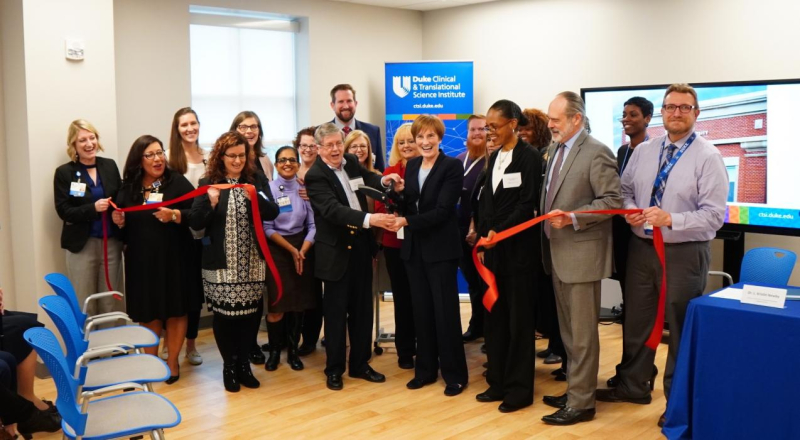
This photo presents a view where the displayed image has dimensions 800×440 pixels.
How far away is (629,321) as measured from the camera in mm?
4508

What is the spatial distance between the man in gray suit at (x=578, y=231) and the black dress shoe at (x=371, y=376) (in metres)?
1.23

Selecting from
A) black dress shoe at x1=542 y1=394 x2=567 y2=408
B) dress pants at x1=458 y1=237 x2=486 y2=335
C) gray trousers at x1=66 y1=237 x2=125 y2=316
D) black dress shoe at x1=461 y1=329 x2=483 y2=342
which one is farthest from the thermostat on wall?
black dress shoe at x1=542 y1=394 x2=567 y2=408

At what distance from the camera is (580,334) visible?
421 cm

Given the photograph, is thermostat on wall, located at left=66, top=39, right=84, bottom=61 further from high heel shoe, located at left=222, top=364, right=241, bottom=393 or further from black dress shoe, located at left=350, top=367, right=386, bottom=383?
black dress shoe, located at left=350, top=367, right=386, bottom=383

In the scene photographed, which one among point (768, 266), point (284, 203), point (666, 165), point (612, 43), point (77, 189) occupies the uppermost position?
point (612, 43)

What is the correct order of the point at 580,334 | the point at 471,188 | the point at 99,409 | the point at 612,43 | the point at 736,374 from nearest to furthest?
1. the point at 99,409
2. the point at 736,374
3. the point at 580,334
4. the point at 471,188
5. the point at 612,43

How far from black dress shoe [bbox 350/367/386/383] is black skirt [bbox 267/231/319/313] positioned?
0.60m

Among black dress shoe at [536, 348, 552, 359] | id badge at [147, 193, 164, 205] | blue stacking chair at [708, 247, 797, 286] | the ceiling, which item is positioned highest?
the ceiling

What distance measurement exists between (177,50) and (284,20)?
1394 millimetres

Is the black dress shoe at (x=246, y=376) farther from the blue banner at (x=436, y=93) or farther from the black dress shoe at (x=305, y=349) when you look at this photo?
the blue banner at (x=436, y=93)

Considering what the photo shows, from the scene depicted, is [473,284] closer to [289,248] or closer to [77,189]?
[289,248]

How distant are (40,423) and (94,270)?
4.89 ft

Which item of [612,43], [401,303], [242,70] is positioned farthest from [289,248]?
[612,43]

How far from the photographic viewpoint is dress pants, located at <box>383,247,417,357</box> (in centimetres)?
522
